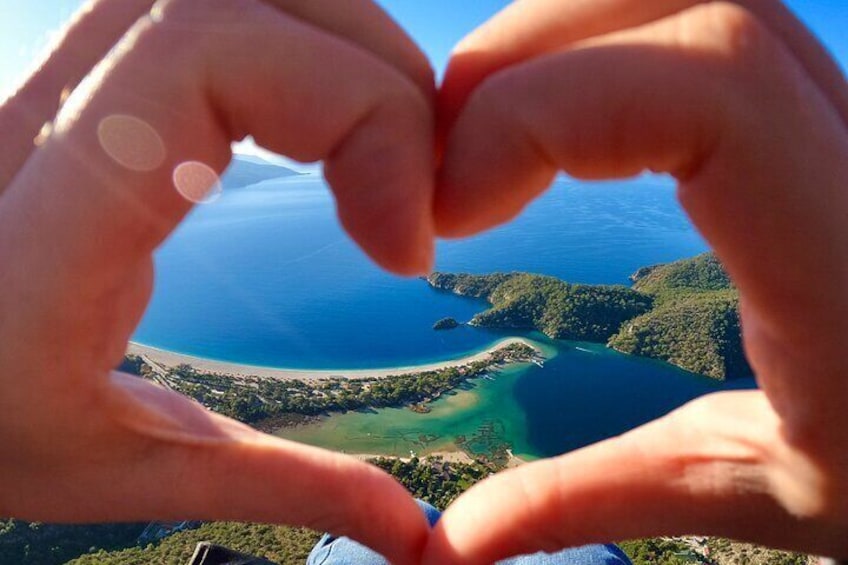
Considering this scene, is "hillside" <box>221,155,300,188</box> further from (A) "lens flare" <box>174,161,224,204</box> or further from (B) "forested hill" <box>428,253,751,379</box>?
(A) "lens flare" <box>174,161,224,204</box>

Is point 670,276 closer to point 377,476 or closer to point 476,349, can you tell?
point 476,349

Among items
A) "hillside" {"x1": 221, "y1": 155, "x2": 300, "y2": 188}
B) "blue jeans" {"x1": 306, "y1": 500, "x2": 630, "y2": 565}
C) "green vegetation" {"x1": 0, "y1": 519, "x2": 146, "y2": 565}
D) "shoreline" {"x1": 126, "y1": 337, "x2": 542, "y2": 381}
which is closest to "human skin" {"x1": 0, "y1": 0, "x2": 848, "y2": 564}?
"blue jeans" {"x1": 306, "y1": 500, "x2": 630, "y2": 565}

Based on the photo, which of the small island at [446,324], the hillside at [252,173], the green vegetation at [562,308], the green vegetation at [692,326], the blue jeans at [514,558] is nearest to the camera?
the blue jeans at [514,558]

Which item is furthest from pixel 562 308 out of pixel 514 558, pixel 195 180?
pixel 195 180

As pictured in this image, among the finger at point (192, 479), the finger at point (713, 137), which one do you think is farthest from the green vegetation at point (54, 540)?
the finger at point (713, 137)

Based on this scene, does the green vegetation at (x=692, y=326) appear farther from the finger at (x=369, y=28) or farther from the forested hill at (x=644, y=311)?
the finger at (x=369, y=28)

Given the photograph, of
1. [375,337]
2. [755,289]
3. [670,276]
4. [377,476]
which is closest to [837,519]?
[755,289]

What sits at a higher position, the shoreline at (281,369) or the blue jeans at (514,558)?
the shoreline at (281,369)
